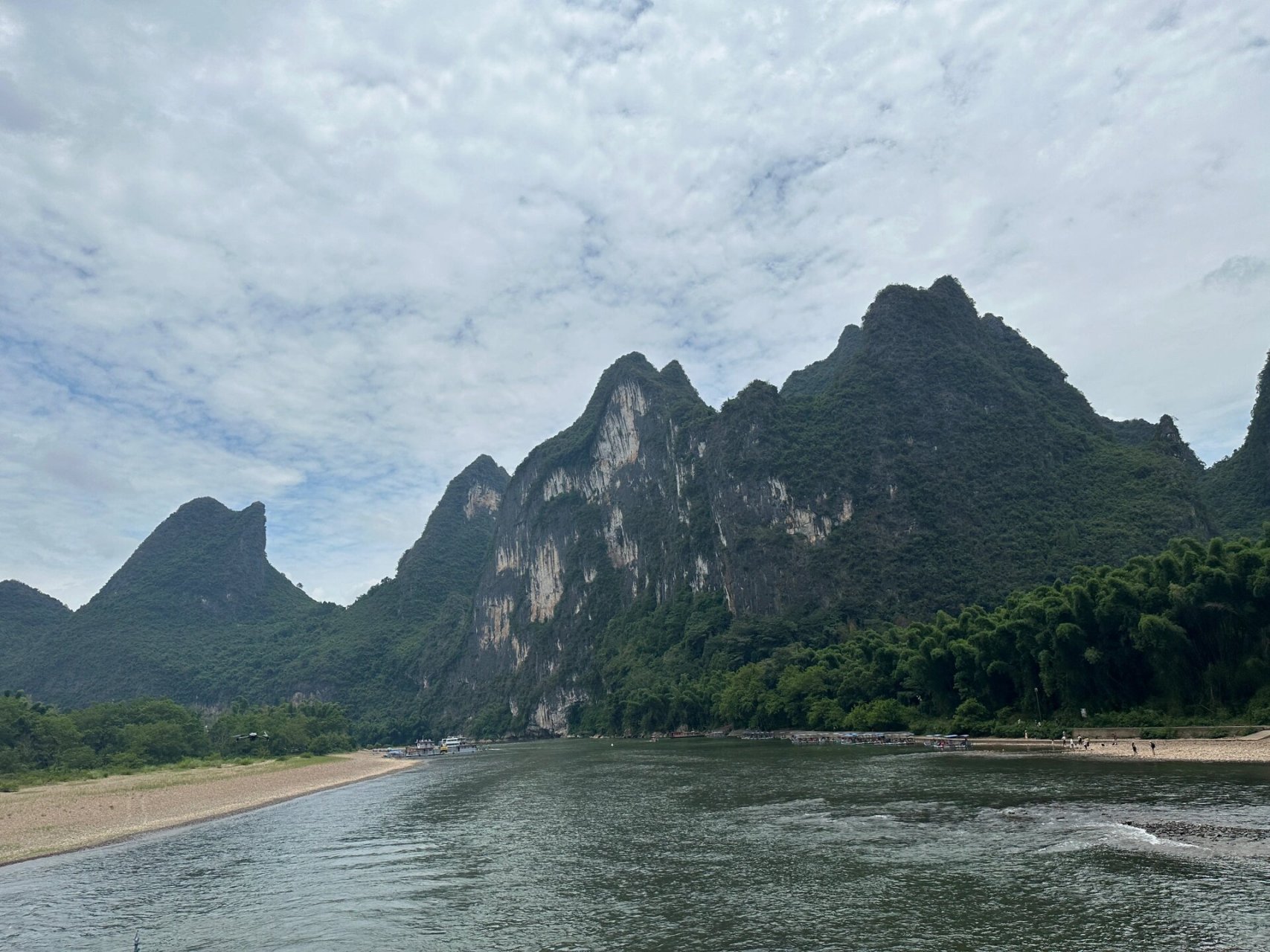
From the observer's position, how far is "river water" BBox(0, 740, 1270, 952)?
40.6 feet

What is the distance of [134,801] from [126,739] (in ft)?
108

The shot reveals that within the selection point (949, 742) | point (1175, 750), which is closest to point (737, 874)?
point (1175, 750)

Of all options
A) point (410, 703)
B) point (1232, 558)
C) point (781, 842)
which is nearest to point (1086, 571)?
point (1232, 558)

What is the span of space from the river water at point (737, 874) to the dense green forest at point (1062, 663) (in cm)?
844

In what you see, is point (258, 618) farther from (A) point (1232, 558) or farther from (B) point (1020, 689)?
(A) point (1232, 558)

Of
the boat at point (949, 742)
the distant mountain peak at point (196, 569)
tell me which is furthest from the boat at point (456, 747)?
the distant mountain peak at point (196, 569)

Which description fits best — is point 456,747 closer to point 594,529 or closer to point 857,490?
point 594,529

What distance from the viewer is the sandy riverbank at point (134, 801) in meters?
27.8

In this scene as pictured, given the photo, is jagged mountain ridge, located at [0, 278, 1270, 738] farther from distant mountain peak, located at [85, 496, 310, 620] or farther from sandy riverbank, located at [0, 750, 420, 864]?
sandy riverbank, located at [0, 750, 420, 864]

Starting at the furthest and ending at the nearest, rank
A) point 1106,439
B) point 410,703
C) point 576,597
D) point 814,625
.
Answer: point 410,703 → point 576,597 → point 1106,439 → point 814,625

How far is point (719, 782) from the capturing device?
33906mm

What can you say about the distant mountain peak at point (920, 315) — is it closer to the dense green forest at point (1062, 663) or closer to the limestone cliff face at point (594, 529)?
the limestone cliff face at point (594, 529)

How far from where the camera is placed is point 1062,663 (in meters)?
40.3

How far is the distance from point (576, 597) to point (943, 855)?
131 metres
